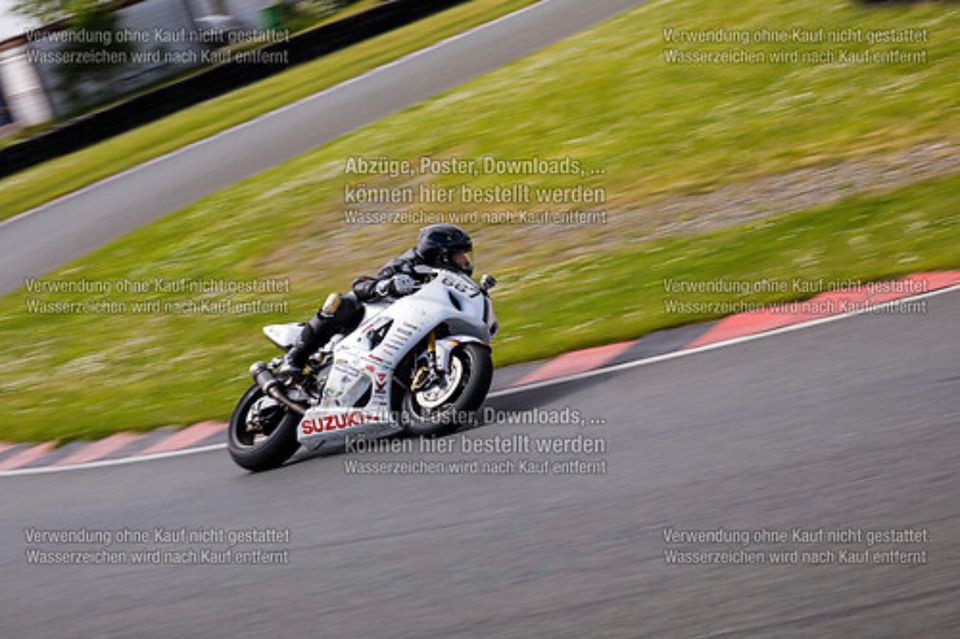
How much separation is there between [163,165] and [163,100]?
4285mm

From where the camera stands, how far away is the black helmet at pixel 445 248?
29.2ft

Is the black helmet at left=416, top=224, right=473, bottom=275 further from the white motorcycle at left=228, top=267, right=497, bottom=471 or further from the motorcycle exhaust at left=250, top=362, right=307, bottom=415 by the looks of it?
the motorcycle exhaust at left=250, top=362, right=307, bottom=415

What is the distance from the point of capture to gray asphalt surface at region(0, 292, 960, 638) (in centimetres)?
518

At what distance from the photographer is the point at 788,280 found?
10297 millimetres

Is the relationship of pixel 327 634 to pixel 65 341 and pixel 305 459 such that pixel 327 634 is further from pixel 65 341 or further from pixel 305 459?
pixel 65 341

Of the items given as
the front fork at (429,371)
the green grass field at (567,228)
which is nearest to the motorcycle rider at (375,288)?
the front fork at (429,371)

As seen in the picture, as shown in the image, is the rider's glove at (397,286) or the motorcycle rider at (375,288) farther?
the motorcycle rider at (375,288)

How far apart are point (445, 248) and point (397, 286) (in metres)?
0.44

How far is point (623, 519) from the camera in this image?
624 cm

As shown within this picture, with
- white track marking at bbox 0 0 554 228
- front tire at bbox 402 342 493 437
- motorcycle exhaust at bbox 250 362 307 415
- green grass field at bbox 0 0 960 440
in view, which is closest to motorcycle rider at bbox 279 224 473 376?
motorcycle exhaust at bbox 250 362 307 415

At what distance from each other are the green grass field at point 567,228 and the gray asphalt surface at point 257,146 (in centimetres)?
68

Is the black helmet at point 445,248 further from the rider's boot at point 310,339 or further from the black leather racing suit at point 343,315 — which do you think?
the rider's boot at point 310,339

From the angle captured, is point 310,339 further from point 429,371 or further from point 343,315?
point 429,371

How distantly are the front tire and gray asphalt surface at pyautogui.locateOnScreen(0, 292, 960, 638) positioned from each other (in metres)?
0.21
